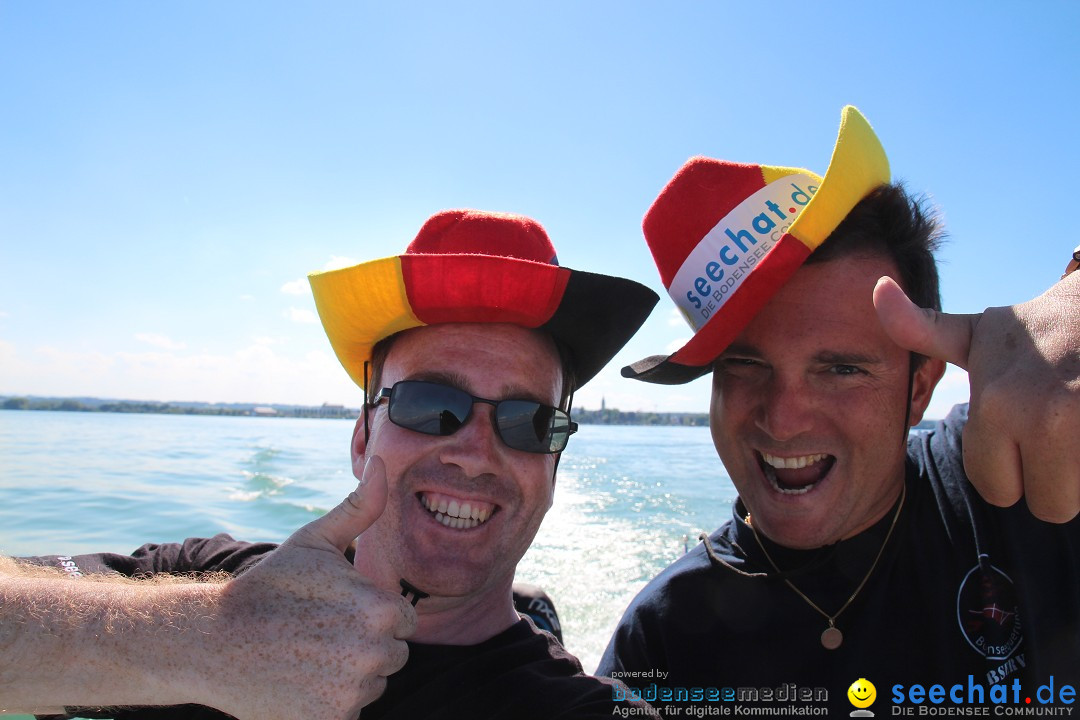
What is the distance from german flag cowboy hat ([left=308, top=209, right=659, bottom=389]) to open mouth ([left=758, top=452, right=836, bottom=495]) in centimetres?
68

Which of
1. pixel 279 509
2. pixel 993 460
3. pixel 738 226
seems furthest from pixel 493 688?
pixel 279 509

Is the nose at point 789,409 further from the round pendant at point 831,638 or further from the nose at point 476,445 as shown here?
the nose at point 476,445

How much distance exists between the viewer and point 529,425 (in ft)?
6.64

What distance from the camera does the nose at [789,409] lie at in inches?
71.3

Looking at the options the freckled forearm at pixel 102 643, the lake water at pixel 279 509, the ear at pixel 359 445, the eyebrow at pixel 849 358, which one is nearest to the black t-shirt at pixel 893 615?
the eyebrow at pixel 849 358

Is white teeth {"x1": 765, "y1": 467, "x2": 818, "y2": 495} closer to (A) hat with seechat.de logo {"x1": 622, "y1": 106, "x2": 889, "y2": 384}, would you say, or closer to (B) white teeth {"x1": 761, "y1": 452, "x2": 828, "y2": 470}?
(B) white teeth {"x1": 761, "y1": 452, "x2": 828, "y2": 470}

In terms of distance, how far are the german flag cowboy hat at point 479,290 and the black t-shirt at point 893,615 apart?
3.11 ft

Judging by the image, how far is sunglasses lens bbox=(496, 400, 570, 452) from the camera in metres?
2.00

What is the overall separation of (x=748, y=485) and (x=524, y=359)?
2.89ft

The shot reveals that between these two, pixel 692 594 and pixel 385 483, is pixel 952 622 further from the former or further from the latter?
pixel 385 483

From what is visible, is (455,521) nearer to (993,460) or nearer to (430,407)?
(430,407)

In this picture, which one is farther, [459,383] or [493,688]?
[459,383]

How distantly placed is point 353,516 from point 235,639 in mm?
303

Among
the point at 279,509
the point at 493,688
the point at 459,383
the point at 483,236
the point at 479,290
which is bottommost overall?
the point at 279,509
